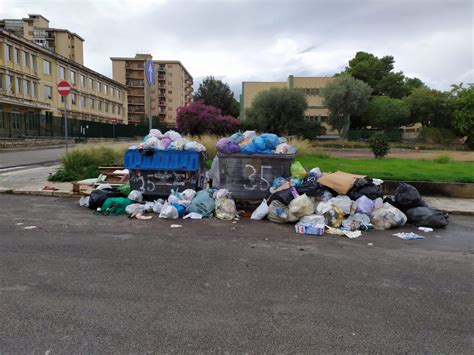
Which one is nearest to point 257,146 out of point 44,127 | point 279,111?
point 279,111

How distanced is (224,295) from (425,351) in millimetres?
1701

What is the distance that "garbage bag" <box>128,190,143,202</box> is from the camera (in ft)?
24.6

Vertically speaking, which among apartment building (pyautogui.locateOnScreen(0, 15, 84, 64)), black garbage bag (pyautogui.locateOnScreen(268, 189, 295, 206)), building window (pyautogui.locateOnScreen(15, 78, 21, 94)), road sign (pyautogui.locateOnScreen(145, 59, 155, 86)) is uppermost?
apartment building (pyautogui.locateOnScreen(0, 15, 84, 64))

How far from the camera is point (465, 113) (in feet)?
125

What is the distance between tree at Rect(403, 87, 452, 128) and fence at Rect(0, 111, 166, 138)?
3875 centimetres

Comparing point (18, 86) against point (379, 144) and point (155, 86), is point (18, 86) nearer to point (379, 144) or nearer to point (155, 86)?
point (379, 144)

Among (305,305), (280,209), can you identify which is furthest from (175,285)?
(280,209)

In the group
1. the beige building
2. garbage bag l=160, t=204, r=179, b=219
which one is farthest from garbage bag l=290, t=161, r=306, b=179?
the beige building

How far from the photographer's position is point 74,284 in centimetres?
358

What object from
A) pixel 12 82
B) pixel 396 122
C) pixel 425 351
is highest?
pixel 12 82

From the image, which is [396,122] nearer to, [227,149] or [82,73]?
[227,149]

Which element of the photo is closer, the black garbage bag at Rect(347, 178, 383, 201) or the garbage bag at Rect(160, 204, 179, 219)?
the garbage bag at Rect(160, 204, 179, 219)

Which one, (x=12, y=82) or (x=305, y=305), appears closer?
(x=305, y=305)

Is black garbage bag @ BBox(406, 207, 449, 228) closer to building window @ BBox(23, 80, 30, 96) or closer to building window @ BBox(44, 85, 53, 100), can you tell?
building window @ BBox(23, 80, 30, 96)
